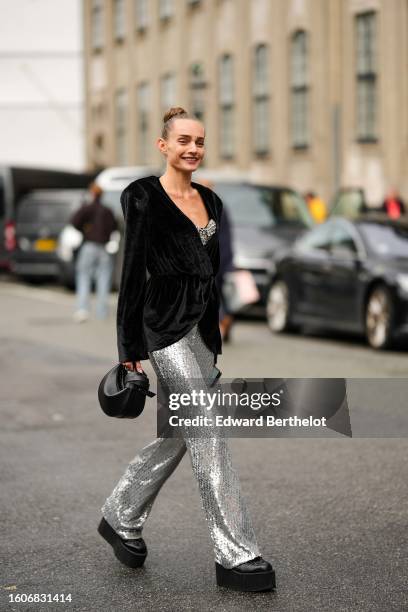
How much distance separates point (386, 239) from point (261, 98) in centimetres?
2282

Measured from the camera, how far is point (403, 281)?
589 inches

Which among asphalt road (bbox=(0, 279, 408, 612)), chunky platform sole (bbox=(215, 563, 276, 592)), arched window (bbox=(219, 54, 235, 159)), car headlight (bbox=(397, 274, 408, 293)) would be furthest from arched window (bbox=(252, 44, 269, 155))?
chunky platform sole (bbox=(215, 563, 276, 592))

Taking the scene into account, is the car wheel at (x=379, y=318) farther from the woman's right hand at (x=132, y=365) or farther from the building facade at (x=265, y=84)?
the building facade at (x=265, y=84)

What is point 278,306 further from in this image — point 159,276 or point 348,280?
point 159,276

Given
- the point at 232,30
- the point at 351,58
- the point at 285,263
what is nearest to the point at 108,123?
the point at 232,30

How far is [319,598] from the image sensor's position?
5328 mm

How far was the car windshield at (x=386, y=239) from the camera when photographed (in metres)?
15.7

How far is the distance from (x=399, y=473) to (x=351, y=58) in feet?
85.7

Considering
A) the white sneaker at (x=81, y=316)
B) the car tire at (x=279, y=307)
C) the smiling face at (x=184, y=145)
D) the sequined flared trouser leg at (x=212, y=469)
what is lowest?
the white sneaker at (x=81, y=316)

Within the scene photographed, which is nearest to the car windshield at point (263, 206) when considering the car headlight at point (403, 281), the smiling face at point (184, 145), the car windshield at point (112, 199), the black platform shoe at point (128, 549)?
the car windshield at point (112, 199)

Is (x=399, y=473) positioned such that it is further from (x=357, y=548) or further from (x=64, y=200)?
(x=64, y=200)

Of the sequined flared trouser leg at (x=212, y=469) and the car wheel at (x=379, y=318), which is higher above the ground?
the sequined flared trouser leg at (x=212, y=469)

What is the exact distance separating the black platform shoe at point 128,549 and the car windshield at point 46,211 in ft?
74.4

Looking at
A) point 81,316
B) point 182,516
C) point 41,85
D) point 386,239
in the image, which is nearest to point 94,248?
point 81,316
